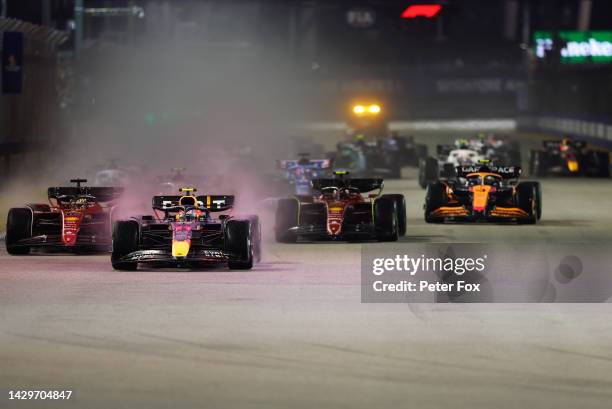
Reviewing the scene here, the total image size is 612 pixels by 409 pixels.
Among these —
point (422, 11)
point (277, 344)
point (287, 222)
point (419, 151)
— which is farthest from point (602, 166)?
point (277, 344)

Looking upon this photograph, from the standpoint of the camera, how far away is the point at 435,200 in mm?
27906

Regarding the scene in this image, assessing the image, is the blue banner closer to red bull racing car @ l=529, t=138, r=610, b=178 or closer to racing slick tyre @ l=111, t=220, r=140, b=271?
red bull racing car @ l=529, t=138, r=610, b=178

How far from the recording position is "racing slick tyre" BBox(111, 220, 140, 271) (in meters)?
19.6

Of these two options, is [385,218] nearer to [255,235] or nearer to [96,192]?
[255,235]

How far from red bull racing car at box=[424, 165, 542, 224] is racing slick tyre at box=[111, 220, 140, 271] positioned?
9060 millimetres

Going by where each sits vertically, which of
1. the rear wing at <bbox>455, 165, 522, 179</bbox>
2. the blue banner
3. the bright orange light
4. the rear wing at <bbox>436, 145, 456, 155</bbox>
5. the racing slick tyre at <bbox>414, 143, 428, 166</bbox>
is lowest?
the racing slick tyre at <bbox>414, 143, 428, 166</bbox>

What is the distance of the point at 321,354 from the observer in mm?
13375

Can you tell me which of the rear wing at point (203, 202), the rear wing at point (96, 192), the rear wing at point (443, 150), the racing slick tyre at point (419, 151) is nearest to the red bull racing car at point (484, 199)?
the rear wing at point (96, 192)

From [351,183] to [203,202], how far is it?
4.40 meters

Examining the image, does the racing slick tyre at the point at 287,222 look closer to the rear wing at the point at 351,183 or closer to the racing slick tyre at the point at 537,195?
the rear wing at the point at 351,183

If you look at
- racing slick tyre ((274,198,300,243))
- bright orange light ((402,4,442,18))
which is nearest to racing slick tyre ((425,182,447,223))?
racing slick tyre ((274,198,300,243))

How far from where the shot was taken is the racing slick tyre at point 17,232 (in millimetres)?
21969

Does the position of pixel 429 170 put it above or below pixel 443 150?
below

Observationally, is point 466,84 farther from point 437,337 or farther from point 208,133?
point 437,337
